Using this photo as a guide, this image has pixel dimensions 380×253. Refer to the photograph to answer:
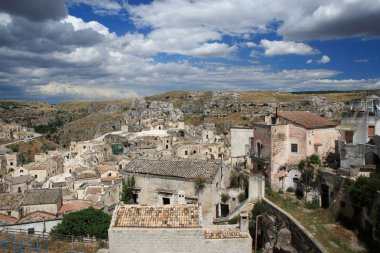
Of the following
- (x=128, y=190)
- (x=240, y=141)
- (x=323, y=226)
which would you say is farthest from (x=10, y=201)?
(x=323, y=226)

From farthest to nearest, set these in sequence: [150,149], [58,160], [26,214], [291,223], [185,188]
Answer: [58,160], [150,149], [26,214], [185,188], [291,223]

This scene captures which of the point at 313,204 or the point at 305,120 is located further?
the point at 305,120

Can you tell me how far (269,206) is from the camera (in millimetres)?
24594

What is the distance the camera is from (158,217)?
18.3 m

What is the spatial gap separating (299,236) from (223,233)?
4583 millimetres

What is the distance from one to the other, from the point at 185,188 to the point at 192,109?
134172 millimetres

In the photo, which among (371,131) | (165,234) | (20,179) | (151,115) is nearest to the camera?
(165,234)

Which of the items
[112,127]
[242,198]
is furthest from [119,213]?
[112,127]

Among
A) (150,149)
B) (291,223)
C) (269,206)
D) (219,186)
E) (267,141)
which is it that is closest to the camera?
(291,223)

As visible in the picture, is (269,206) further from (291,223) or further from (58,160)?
(58,160)

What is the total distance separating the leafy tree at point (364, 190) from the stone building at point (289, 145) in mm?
8455

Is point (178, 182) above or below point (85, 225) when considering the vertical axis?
above

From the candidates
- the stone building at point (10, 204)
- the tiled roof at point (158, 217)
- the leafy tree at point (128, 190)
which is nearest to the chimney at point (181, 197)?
the leafy tree at point (128, 190)

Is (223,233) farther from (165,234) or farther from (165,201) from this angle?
(165,201)
